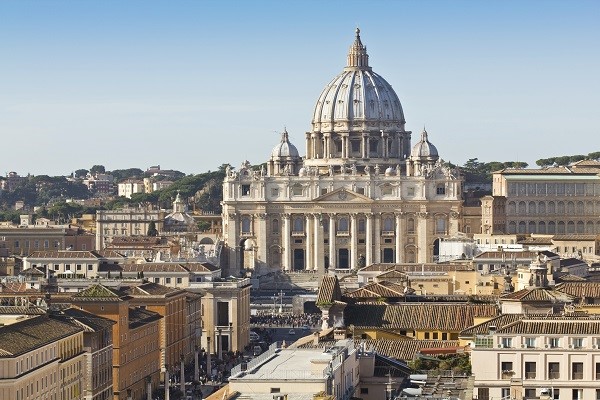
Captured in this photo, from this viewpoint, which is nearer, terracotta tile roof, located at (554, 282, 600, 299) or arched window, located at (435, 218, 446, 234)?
terracotta tile roof, located at (554, 282, 600, 299)

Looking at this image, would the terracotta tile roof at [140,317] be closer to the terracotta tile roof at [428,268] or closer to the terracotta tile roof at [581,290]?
the terracotta tile roof at [581,290]

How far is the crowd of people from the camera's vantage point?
11056cm

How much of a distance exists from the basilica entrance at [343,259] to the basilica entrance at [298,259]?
282cm

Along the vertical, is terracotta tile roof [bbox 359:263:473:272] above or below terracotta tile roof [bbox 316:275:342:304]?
below

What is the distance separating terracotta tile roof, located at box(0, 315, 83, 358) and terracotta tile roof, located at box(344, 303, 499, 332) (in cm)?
717

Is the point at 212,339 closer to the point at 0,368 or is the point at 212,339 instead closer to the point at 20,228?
the point at 0,368

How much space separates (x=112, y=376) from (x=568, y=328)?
97.9 feet

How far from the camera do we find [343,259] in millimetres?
178500

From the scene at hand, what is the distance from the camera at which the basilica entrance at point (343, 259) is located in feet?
581

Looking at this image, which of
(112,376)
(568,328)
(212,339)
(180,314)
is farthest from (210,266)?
(568,328)

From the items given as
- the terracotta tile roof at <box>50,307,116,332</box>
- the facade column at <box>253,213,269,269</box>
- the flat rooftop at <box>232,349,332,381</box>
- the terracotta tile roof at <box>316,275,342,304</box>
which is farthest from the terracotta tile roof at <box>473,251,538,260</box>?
the flat rooftop at <box>232,349,332,381</box>

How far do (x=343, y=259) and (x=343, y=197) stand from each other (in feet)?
15.5

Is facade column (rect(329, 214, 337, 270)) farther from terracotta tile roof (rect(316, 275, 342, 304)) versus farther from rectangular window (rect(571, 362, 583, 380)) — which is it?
rectangular window (rect(571, 362, 583, 380))

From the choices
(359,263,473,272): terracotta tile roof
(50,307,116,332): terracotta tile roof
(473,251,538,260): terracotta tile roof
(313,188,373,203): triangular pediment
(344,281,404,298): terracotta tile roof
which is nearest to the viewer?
(50,307,116,332): terracotta tile roof
